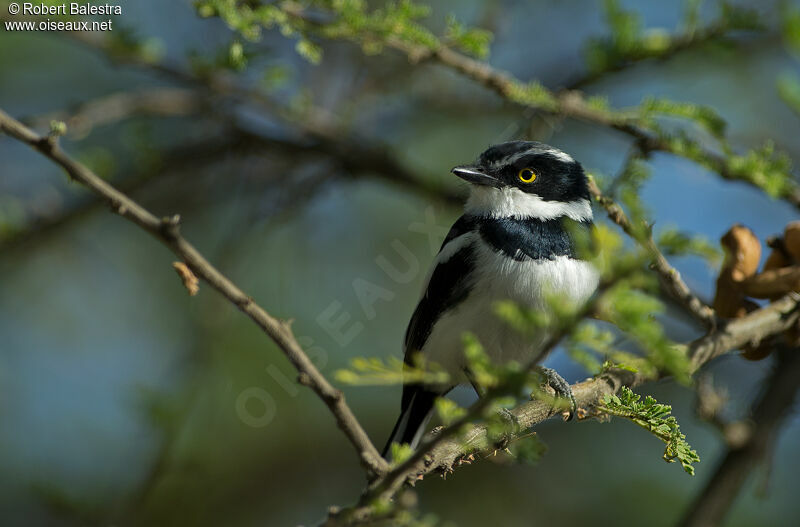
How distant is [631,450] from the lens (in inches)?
238

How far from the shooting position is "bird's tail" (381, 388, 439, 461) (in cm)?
416

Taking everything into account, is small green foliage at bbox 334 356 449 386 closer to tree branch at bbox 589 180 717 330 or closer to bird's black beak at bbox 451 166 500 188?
tree branch at bbox 589 180 717 330

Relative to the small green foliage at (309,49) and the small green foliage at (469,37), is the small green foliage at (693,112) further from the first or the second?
the small green foliage at (309,49)

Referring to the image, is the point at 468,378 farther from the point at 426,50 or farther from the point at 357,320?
the point at 357,320

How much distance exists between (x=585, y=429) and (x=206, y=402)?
114 inches

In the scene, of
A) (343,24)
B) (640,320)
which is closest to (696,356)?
(640,320)

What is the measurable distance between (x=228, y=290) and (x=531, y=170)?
91.5 inches

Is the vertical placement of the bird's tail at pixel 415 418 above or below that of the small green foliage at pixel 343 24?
below

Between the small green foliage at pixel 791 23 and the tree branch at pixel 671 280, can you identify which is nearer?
the small green foliage at pixel 791 23

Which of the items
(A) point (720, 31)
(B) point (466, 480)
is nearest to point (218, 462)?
(B) point (466, 480)

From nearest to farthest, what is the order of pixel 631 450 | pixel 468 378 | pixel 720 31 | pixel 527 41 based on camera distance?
pixel 720 31 → pixel 468 378 → pixel 631 450 → pixel 527 41

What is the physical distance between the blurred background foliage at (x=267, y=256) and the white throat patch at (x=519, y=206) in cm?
41

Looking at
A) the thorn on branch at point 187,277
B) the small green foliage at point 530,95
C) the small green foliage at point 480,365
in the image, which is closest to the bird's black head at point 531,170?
the small green foliage at point 530,95

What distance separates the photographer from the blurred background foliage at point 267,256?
4.70 meters
